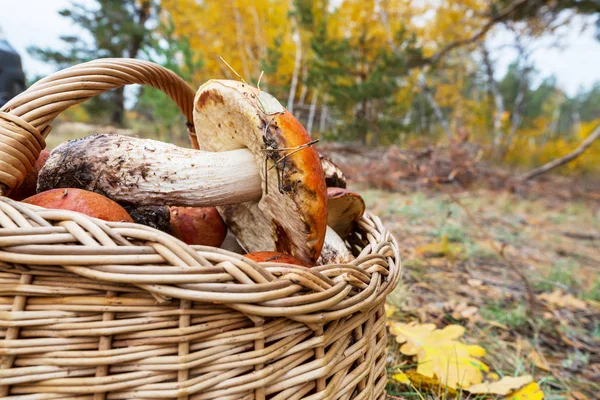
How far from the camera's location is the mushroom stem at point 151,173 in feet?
2.64

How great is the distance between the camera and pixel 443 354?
990mm

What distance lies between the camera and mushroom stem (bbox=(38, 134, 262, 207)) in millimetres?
805

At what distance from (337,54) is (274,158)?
5277 millimetres

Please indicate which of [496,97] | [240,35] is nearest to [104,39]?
[240,35]

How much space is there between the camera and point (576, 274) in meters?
2.29

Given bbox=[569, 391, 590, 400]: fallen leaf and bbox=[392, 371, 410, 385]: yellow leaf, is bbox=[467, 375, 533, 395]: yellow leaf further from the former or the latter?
bbox=[569, 391, 590, 400]: fallen leaf

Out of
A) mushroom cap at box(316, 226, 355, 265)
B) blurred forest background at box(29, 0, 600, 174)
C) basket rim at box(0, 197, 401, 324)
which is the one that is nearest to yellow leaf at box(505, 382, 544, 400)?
mushroom cap at box(316, 226, 355, 265)

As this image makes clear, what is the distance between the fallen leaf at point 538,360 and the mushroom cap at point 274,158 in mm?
963

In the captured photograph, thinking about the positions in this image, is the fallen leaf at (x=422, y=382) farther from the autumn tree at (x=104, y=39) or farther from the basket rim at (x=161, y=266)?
the autumn tree at (x=104, y=39)

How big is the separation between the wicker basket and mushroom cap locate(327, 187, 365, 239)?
316 mm

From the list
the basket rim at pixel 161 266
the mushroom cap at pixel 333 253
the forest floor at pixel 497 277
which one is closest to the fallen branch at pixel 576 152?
the forest floor at pixel 497 277

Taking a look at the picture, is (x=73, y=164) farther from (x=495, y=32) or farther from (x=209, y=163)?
(x=495, y=32)

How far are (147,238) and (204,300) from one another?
11cm

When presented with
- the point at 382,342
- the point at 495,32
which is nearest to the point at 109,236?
the point at 382,342
